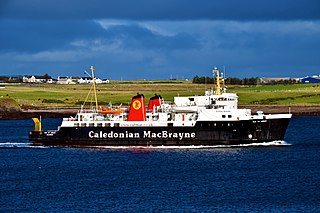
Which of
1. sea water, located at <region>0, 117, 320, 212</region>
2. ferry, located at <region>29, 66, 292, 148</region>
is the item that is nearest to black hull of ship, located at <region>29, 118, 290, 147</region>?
ferry, located at <region>29, 66, 292, 148</region>

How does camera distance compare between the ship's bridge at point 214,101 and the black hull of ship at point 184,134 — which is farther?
the ship's bridge at point 214,101

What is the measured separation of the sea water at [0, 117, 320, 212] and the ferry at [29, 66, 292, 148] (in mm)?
1433

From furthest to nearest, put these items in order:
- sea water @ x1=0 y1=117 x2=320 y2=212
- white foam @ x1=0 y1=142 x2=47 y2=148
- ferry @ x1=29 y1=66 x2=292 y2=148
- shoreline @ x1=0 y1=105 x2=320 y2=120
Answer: shoreline @ x1=0 y1=105 x2=320 y2=120
white foam @ x1=0 y1=142 x2=47 y2=148
ferry @ x1=29 y1=66 x2=292 y2=148
sea water @ x1=0 y1=117 x2=320 y2=212

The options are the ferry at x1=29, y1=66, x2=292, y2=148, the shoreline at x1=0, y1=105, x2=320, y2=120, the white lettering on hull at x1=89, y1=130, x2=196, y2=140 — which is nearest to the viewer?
the ferry at x1=29, y1=66, x2=292, y2=148

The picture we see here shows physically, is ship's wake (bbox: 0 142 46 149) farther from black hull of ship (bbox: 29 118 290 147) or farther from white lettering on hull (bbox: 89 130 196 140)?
white lettering on hull (bbox: 89 130 196 140)

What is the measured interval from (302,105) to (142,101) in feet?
275

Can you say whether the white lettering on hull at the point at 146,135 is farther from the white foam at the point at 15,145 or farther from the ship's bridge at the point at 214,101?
the white foam at the point at 15,145

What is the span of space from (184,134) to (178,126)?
1085mm

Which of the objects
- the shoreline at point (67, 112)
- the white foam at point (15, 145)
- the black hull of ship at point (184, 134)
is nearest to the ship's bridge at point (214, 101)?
the black hull of ship at point (184, 134)

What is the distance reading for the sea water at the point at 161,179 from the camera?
5822 centimetres

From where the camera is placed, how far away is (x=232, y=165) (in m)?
76.9

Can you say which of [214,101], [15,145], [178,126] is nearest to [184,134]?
[178,126]

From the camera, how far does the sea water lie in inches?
2292

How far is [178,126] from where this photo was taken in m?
→ 89.3
